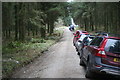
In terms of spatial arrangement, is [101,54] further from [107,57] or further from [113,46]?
[113,46]

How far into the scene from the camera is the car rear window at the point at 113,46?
21.4 ft

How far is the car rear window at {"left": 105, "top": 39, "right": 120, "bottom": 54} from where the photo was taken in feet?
21.4

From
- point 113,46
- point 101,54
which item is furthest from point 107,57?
point 113,46

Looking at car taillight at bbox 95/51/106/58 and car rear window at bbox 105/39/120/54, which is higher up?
car rear window at bbox 105/39/120/54

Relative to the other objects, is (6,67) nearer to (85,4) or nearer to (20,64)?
(20,64)

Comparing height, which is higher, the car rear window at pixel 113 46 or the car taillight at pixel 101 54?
the car rear window at pixel 113 46

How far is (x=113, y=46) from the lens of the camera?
658cm

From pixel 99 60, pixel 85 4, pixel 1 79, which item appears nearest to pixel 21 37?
pixel 1 79

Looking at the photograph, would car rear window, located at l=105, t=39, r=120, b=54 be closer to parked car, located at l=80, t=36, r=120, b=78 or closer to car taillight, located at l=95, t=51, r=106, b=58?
parked car, located at l=80, t=36, r=120, b=78

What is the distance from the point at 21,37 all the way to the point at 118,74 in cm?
1956

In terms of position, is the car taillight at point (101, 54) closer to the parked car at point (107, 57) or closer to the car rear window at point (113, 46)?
the parked car at point (107, 57)

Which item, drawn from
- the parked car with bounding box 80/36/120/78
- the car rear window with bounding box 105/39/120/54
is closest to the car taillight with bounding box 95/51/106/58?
the parked car with bounding box 80/36/120/78

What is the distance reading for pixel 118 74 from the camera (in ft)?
20.6

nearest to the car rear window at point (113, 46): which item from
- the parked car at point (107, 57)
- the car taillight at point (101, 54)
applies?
the parked car at point (107, 57)
